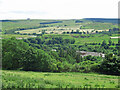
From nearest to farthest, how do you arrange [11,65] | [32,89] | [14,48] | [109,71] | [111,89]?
[32,89], [111,89], [109,71], [11,65], [14,48]

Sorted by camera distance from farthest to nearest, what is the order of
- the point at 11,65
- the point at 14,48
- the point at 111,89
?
1. the point at 14,48
2. the point at 11,65
3. the point at 111,89

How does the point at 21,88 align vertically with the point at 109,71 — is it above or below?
above

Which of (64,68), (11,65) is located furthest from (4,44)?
(64,68)

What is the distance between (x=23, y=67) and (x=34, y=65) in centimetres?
189

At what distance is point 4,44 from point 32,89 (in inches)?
873

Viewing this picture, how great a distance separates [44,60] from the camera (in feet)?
91.1

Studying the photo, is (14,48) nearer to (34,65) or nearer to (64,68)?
(34,65)

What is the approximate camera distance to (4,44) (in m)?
31.6

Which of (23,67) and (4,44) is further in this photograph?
(4,44)

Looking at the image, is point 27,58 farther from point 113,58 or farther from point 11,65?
point 113,58

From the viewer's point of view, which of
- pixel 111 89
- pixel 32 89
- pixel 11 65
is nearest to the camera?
pixel 32 89

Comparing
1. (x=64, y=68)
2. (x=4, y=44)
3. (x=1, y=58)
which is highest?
(x=4, y=44)

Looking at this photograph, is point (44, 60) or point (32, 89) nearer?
point (32, 89)

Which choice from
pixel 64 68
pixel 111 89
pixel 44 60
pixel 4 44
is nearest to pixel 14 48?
pixel 4 44
